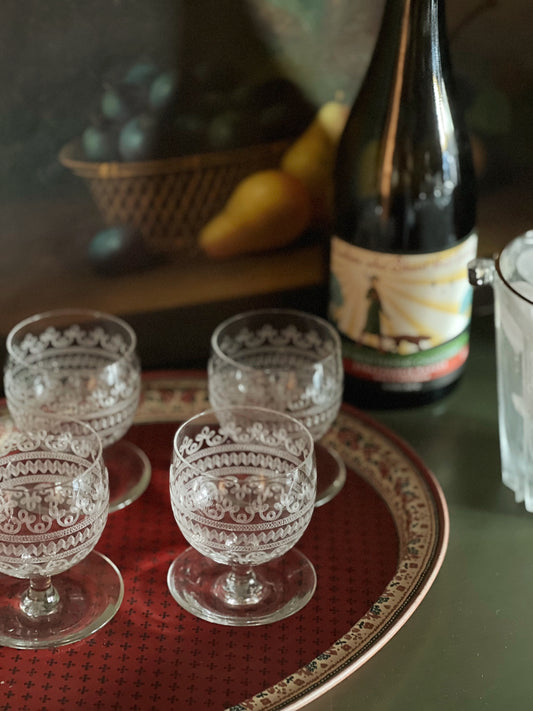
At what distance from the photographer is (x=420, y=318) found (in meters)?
0.86

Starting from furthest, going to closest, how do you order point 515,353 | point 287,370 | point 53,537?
point 287,370
point 515,353
point 53,537

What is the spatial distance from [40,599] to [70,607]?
0.02 m

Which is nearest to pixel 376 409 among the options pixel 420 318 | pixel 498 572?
pixel 420 318

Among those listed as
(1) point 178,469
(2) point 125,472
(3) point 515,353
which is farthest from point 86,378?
(3) point 515,353

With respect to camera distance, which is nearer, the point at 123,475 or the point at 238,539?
the point at 238,539

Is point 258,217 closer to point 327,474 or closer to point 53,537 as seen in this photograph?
point 327,474

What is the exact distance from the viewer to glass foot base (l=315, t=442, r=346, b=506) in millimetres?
811

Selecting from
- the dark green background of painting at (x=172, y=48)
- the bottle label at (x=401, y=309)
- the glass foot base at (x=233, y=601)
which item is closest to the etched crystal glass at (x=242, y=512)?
the glass foot base at (x=233, y=601)

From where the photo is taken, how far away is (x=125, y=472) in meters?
0.83

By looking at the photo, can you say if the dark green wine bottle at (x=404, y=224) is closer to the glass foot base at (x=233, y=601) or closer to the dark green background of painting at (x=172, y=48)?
the dark green background of painting at (x=172, y=48)

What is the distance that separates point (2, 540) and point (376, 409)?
1.23 ft

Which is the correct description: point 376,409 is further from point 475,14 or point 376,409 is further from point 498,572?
point 475,14

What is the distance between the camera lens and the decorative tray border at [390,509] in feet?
2.09

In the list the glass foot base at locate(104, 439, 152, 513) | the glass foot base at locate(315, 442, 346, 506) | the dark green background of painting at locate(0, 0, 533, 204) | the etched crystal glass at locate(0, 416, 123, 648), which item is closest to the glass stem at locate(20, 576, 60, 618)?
the etched crystal glass at locate(0, 416, 123, 648)
